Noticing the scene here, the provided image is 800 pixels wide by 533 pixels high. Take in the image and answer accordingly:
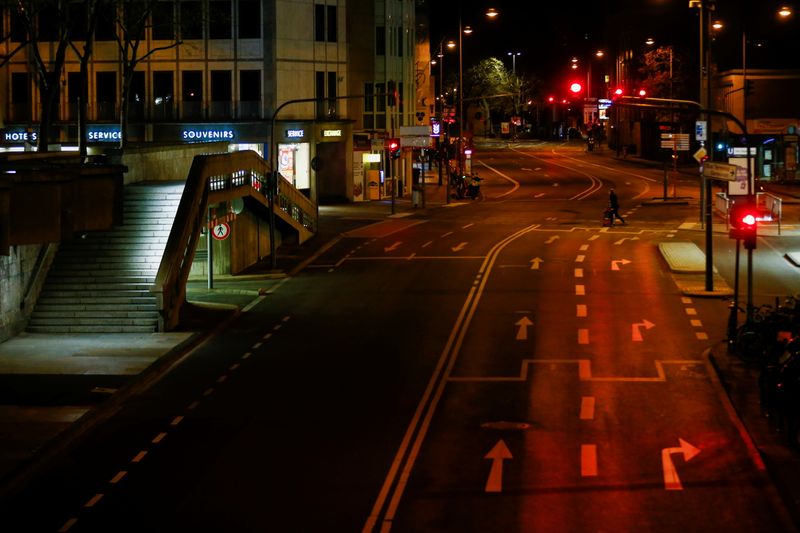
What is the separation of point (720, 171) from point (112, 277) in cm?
1679

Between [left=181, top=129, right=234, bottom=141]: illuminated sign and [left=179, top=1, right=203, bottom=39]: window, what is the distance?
5168 mm

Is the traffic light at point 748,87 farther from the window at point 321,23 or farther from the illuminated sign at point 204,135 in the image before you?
the illuminated sign at point 204,135

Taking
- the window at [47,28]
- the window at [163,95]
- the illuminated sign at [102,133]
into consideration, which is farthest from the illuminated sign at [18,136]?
the window at [163,95]

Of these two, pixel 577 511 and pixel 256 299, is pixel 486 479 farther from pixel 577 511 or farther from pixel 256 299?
pixel 256 299

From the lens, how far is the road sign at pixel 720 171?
32812 mm

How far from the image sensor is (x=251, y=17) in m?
66.6

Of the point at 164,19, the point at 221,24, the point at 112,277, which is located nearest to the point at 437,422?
the point at 112,277

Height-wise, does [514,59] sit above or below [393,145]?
above

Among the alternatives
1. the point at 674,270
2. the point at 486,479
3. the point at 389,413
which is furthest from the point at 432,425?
the point at 674,270

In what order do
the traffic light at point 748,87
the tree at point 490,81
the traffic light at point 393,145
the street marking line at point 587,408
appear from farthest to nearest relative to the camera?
the tree at point 490,81, the traffic light at point 748,87, the traffic light at point 393,145, the street marking line at point 587,408

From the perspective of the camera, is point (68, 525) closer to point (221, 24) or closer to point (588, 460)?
point (588, 460)

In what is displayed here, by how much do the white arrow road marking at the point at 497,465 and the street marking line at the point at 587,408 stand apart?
2409 mm

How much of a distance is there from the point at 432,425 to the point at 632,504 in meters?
5.50

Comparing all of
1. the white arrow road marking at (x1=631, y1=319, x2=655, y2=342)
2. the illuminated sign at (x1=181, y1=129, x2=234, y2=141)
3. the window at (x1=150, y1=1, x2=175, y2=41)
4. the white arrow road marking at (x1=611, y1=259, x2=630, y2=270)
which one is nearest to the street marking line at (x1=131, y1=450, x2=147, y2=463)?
the white arrow road marking at (x1=631, y1=319, x2=655, y2=342)
